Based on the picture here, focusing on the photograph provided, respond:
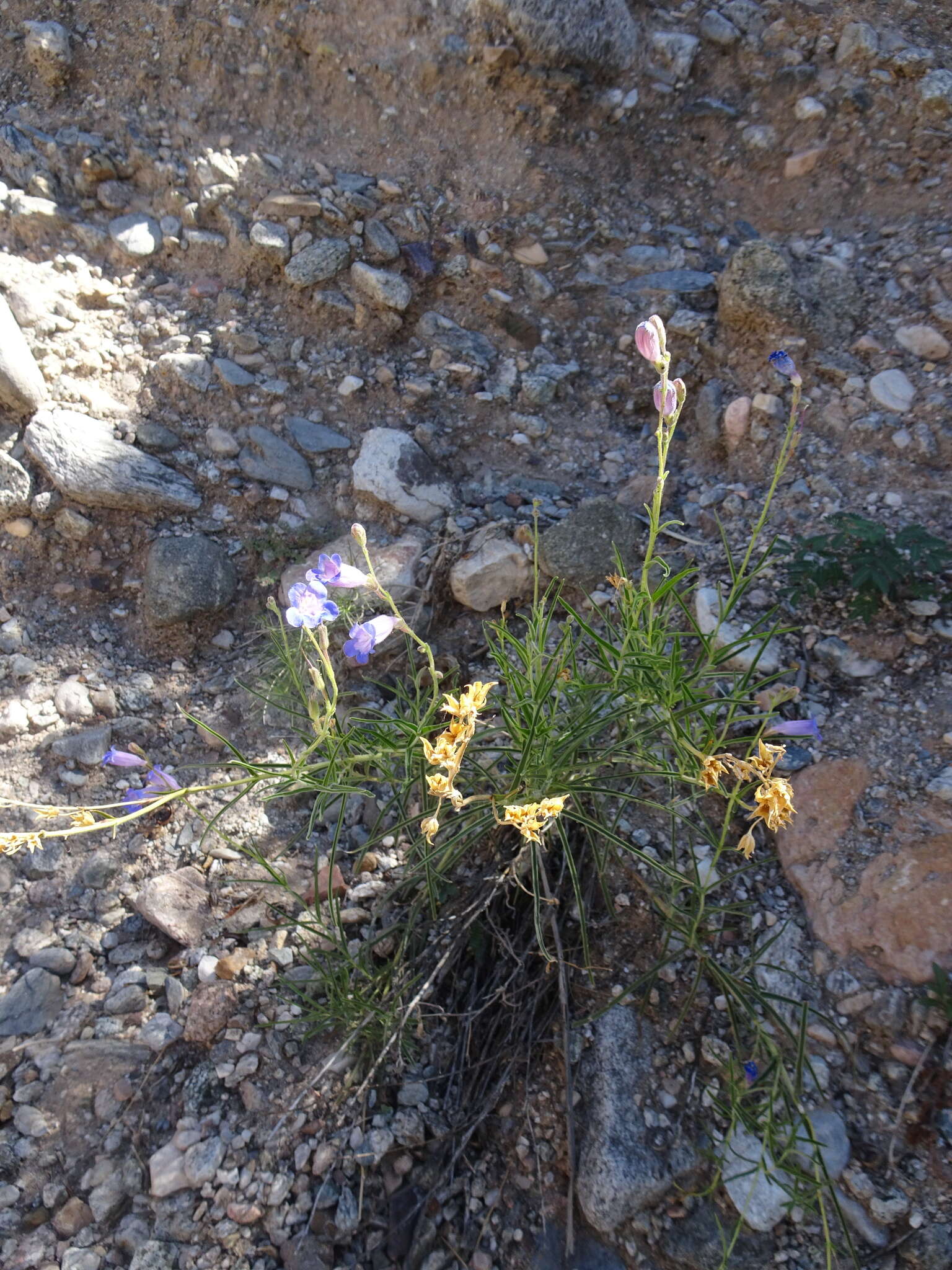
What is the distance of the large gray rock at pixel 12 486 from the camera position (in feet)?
9.45

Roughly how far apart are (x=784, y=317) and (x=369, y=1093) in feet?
9.01

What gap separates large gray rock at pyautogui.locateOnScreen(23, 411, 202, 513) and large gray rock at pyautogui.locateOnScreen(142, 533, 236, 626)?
17 cm

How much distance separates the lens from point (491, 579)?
283cm

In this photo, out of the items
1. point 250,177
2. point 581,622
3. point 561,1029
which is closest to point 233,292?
point 250,177

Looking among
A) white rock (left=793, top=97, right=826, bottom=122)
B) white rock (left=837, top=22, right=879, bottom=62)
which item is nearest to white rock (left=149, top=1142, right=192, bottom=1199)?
white rock (left=793, top=97, right=826, bottom=122)

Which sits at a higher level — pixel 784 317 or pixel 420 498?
pixel 784 317

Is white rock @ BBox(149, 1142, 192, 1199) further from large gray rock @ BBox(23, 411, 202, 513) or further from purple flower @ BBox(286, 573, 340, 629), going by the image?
large gray rock @ BBox(23, 411, 202, 513)

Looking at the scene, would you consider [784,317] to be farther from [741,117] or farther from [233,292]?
[233,292]

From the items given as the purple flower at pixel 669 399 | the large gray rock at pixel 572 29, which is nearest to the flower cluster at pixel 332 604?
the purple flower at pixel 669 399

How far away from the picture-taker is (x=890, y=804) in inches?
82.7

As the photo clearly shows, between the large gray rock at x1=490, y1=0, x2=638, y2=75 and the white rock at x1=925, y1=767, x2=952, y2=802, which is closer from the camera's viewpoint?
the white rock at x1=925, y1=767, x2=952, y2=802

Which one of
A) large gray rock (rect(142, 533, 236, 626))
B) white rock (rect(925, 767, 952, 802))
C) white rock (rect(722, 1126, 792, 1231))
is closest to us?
white rock (rect(722, 1126, 792, 1231))

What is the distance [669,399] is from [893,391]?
1495mm

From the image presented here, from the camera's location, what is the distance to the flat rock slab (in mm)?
2244
